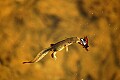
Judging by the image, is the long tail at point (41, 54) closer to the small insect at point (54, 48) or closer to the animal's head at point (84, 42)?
the small insect at point (54, 48)

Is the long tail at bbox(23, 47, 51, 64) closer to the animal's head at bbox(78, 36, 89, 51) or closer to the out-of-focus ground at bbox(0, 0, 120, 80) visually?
the out-of-focus ground at bbox(0, 0, 120, 80)

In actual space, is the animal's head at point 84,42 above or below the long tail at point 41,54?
above

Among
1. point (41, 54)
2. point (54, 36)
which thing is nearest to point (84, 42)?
point (54, 36)

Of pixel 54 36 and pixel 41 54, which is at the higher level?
pixel 54 36

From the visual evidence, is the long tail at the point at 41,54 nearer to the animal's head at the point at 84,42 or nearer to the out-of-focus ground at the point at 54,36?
the out-of-focus ground at the point at 54,36

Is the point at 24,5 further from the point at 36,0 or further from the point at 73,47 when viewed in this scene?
the point at 73,47

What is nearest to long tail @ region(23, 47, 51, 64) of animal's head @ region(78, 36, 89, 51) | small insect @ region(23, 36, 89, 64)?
small insect @ region(23, 36, 89, 64)

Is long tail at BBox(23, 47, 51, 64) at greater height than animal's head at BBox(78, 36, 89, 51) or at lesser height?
lesser

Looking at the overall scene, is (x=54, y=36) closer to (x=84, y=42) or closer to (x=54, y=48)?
(x=54, y=48)

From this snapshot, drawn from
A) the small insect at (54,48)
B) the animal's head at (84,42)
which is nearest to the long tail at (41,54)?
the small insect at (54,48)
